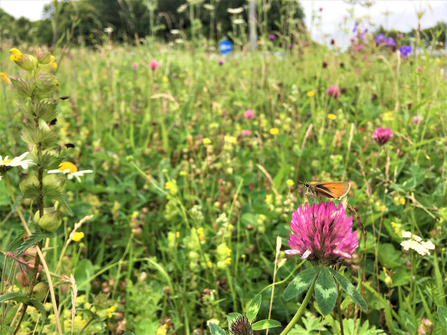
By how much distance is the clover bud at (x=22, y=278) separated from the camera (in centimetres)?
77

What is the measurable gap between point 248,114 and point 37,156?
85.6 inches

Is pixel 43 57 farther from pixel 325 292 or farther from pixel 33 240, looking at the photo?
pixel 325 292

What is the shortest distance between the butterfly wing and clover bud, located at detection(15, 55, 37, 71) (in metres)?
0.75

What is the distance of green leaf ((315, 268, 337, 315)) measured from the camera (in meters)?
0.61

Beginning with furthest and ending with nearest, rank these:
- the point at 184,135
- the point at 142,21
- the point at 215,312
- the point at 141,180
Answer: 1. the point at 142,21
2. the point at 184,135
3. the point at 141,180
4. the point at 215,312

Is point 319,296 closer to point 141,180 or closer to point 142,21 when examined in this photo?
point 141,180

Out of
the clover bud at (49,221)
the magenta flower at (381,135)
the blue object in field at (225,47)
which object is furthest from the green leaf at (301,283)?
the blue object in field at (225,47)

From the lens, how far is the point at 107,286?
1.43 m

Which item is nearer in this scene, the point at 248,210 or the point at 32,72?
the point at 32,72

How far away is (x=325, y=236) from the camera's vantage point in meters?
0.66

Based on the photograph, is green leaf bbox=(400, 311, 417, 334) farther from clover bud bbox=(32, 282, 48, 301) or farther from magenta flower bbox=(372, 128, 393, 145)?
clover bud bbox=(32, 282, 48, 301)

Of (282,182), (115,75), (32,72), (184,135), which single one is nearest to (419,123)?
(282,182)

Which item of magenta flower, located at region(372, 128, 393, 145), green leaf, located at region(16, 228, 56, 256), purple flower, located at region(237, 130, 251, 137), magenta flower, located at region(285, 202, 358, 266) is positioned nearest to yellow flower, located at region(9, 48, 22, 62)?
green leaf, located at region(16, 228, 56, 256)

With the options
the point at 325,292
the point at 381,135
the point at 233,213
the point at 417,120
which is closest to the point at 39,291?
the point at 325,292
